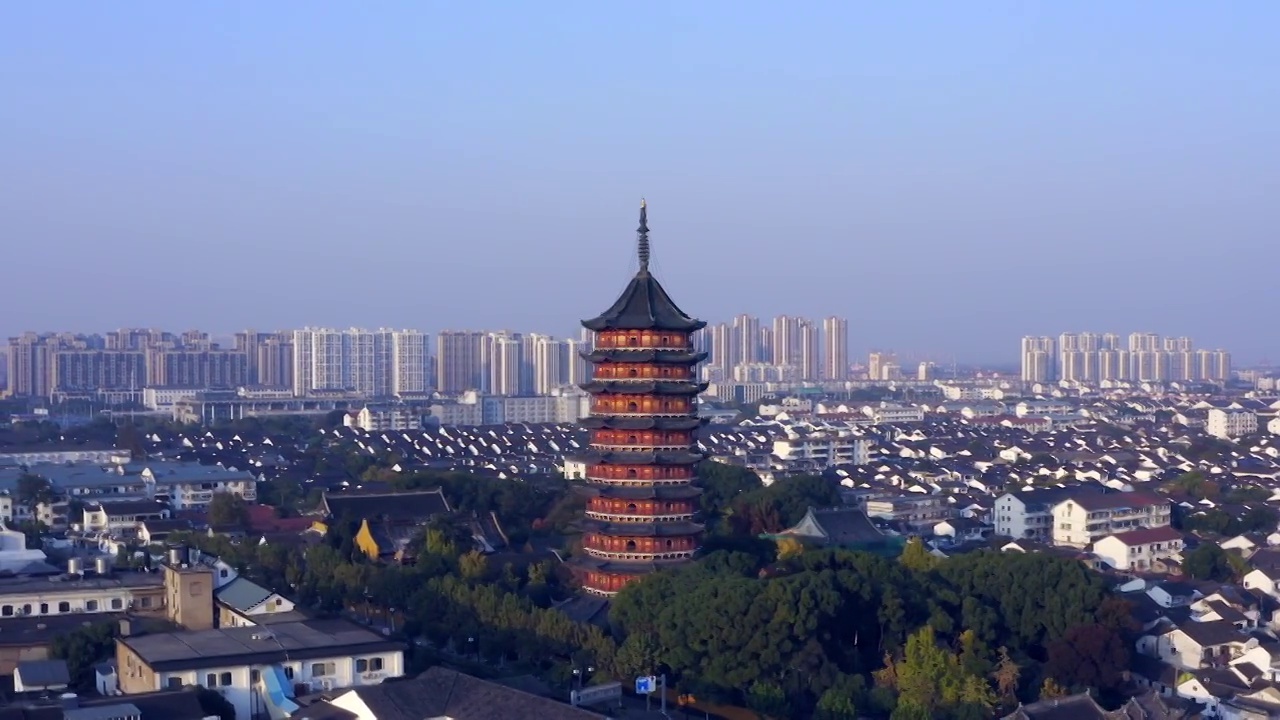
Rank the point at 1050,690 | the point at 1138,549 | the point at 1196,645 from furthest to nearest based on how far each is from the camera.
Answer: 1. the point at 1138,549
2. the point at 1196,645
3. the point at 1050,690

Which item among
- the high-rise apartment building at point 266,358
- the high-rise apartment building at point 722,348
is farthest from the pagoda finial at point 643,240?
the high-rise apartment building at point 722,348

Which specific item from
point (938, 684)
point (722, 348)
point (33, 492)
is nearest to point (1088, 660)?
point (938, 684)

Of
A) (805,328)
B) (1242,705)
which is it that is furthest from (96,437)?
(805,328)

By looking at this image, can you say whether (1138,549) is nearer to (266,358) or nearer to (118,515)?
(118,515)

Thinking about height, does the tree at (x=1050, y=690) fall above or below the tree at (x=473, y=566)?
below

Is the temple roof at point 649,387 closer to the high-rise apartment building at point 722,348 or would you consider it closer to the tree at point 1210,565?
the tree at point 1210,565

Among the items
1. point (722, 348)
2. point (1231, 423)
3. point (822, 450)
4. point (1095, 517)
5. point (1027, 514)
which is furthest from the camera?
point (722, 348)
